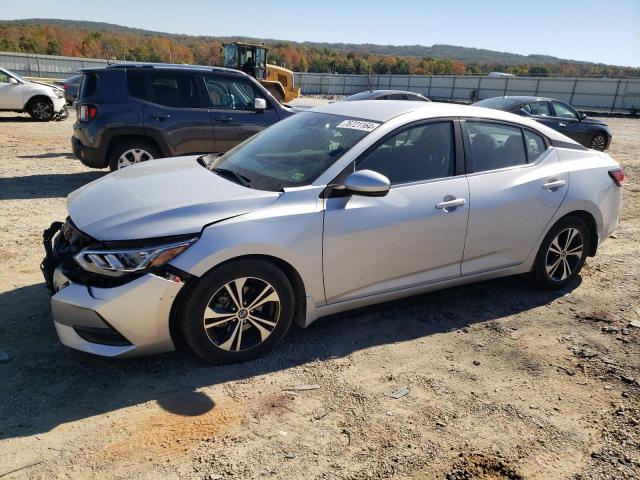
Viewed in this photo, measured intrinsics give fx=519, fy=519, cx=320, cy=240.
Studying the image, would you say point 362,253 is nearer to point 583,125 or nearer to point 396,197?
point 396,197

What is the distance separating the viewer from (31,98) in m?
16.1

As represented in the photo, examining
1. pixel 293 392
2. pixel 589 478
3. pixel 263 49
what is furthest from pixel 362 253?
pixel 263 49

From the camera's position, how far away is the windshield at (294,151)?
367 cm

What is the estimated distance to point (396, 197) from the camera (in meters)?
3.74

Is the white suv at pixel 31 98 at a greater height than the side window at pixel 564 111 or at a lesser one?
lesser

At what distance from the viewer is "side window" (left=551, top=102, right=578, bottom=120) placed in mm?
13531

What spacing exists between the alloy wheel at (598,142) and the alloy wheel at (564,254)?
1058 cm

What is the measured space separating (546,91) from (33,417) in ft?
140

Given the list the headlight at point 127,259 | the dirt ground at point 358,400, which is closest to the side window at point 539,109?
the dirt ground at point 358,400

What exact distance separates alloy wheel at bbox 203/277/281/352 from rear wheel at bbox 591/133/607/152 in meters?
13.3

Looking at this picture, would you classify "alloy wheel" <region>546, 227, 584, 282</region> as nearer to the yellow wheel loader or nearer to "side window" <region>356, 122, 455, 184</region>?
"side window" <region>356, 122, 455, 184</region>

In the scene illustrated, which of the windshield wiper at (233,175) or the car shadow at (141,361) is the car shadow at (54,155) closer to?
the car shadow at (141,361)

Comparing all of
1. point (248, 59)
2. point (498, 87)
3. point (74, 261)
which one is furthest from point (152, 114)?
point (498, 87)

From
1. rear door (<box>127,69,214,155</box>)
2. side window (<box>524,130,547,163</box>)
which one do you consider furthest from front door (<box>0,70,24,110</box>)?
side window (<box>524,130,547,163</box>)
